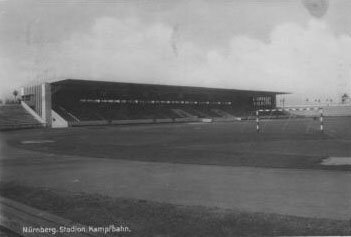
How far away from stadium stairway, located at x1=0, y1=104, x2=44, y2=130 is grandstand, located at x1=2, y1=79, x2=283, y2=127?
100 cm

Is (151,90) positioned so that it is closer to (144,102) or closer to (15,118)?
(144,102)

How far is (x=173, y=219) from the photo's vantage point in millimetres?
5805

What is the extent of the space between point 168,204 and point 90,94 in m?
58.9

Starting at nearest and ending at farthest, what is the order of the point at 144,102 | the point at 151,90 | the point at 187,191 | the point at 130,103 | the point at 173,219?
the point at 173,219
the point at 187,191
the point at 151,90
the point at 130,103
the point at 144,102

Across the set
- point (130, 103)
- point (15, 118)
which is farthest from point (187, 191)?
point (130, 103)

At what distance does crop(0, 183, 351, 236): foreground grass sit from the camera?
5098mm

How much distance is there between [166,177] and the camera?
9.73 metres

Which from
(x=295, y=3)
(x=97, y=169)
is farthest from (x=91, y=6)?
Answer: (x=97, y=169)

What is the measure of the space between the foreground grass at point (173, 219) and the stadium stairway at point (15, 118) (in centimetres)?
4158

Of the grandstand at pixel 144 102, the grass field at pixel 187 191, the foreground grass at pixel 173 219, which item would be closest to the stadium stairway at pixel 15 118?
the grandstand at pixel 144 102

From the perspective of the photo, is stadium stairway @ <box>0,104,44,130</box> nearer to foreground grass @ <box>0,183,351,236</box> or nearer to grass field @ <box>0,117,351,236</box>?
grass field @ <box>0,117,351,236</box>

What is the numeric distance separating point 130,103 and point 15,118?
20.3 meters

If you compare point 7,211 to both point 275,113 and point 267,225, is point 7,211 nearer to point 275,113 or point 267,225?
point 267,225

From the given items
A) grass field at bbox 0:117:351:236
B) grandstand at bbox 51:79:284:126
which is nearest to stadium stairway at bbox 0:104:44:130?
grandstand at bbox 51:79:284:126
